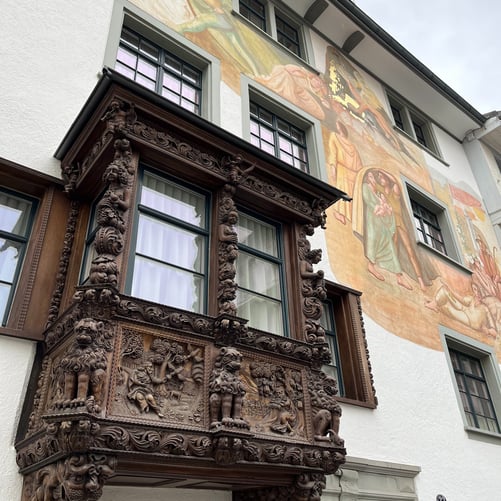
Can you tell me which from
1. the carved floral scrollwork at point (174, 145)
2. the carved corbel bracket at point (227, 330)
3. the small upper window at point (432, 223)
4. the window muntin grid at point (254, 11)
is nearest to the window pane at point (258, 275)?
the carved corbel bracket at point (227, 330)

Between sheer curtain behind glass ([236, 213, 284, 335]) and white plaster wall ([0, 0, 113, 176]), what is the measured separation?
2.21m

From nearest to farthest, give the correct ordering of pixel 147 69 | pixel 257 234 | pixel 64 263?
pixel 64 263 < pixel 257 234 < pixel 147 69

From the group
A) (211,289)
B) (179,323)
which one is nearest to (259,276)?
(211,289)

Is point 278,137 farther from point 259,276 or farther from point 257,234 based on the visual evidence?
point 259,276

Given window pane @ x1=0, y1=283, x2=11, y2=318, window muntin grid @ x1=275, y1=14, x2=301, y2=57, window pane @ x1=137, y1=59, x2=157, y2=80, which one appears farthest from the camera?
window muntin grid @ x1=275, y1=14, x2=301, y2=57

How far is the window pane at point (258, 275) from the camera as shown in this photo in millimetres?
5465

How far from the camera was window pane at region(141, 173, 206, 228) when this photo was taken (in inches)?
201

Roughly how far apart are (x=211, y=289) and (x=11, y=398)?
195 cm

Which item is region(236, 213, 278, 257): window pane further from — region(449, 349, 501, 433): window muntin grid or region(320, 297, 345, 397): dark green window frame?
region(449, 349, 501, 433): window muntin grid

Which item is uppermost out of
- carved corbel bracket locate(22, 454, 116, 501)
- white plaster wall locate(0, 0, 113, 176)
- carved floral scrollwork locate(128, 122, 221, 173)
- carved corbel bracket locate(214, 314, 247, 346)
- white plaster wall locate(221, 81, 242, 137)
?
white plaster wall locate(221, 81, 242, 137)

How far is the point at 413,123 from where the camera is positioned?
1387cm

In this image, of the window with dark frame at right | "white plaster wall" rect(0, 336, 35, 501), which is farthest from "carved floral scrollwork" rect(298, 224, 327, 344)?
"white plaster wall" rect(0, 336, 35, 501)

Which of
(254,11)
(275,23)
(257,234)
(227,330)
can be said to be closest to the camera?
(227,330)

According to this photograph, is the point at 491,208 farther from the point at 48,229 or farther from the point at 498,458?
the point at 48,229
